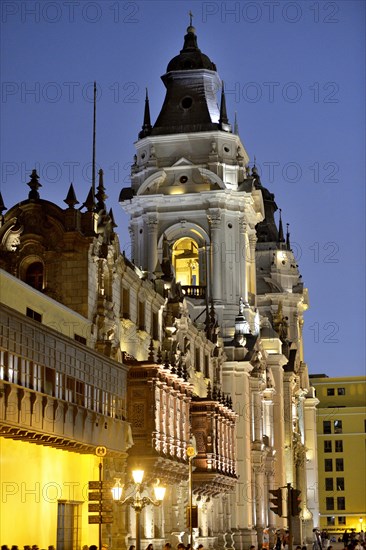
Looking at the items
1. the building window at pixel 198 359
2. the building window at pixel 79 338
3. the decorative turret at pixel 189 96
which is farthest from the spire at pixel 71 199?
the decorative turret at pixel 189 96

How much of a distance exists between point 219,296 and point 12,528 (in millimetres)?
52237

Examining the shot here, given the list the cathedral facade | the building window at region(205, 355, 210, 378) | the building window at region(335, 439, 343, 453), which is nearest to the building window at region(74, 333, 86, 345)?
the cathedral facade

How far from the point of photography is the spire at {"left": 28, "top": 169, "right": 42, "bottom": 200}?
56500 mm

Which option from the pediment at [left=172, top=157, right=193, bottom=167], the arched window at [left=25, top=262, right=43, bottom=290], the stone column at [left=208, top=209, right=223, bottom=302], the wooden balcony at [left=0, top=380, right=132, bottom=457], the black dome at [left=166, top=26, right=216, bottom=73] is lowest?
the wooden balcony at [left=0, top=380, right=132, bottom=457]

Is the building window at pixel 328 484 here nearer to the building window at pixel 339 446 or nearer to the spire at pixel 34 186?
the building window at pixel 339 446

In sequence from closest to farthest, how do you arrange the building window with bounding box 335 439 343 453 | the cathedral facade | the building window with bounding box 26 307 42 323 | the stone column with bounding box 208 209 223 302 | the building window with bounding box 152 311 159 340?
the cathedral facade, the building window with bounding box 26 307 42 323, the building window with bounding box 152 311 159 340, the stone column with bounding box 208 209 223 302, the building window with bounding box 335 439 343 453

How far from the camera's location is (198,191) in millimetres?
95125

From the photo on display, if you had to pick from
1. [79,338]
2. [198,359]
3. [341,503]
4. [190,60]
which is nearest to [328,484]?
[341,503]

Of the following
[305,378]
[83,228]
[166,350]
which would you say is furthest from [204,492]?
[305,378]

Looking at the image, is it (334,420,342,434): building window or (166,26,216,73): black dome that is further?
(334,420,342,434): building window

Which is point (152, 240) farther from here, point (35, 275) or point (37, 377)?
point (37, 377)

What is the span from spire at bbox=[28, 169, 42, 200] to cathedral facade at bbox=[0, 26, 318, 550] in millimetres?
87

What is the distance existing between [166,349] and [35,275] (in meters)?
14.4

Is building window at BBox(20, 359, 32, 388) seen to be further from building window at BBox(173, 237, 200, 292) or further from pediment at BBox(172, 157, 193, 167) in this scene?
building window at BBox(173, 237, 200, 292)
